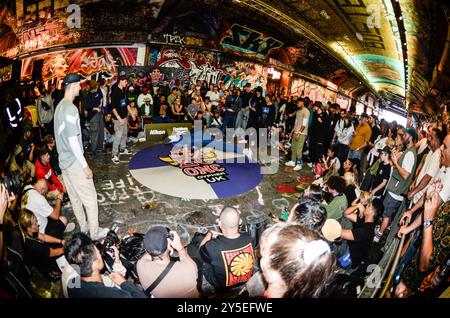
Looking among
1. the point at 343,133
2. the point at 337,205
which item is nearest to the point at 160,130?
the point at 343,133

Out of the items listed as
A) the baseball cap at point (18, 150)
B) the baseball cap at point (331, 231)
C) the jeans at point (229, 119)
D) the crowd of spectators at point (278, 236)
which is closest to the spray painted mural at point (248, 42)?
the jeans at point (229, 119)

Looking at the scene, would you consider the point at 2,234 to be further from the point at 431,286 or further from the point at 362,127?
the point at 362,127

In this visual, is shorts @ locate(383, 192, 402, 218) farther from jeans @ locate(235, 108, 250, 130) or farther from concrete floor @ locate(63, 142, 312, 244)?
jeans @ locate(235, 108, 250, 130)

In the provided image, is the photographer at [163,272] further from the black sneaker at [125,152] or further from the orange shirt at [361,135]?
the black sneaker at [125,152]

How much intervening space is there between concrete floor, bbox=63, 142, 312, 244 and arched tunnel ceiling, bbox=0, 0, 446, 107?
2864 millimetres

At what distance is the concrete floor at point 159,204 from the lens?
4.54 m

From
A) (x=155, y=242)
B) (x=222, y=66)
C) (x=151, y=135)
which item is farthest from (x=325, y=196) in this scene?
(x=222, y=66)

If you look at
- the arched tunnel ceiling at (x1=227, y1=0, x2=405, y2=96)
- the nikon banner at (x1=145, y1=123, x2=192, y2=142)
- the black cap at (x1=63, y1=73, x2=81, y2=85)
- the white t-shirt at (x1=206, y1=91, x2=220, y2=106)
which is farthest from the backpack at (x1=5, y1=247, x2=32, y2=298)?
the white t-shirt at (x1=206, y1=91, x2=220, y2=106)

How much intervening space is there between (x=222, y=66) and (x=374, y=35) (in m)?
9.20

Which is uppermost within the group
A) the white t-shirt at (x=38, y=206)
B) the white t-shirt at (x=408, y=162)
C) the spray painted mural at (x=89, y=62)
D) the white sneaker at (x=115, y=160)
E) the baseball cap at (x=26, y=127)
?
the spray painted mural at (x=89, y=62)

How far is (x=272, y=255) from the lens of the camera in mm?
2232

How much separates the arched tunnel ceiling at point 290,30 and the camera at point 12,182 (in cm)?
220

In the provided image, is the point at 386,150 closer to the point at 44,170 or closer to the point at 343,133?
the point at 343,133

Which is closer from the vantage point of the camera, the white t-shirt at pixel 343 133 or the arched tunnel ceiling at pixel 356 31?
the arched tunnel ceiling at pixel 356 31
